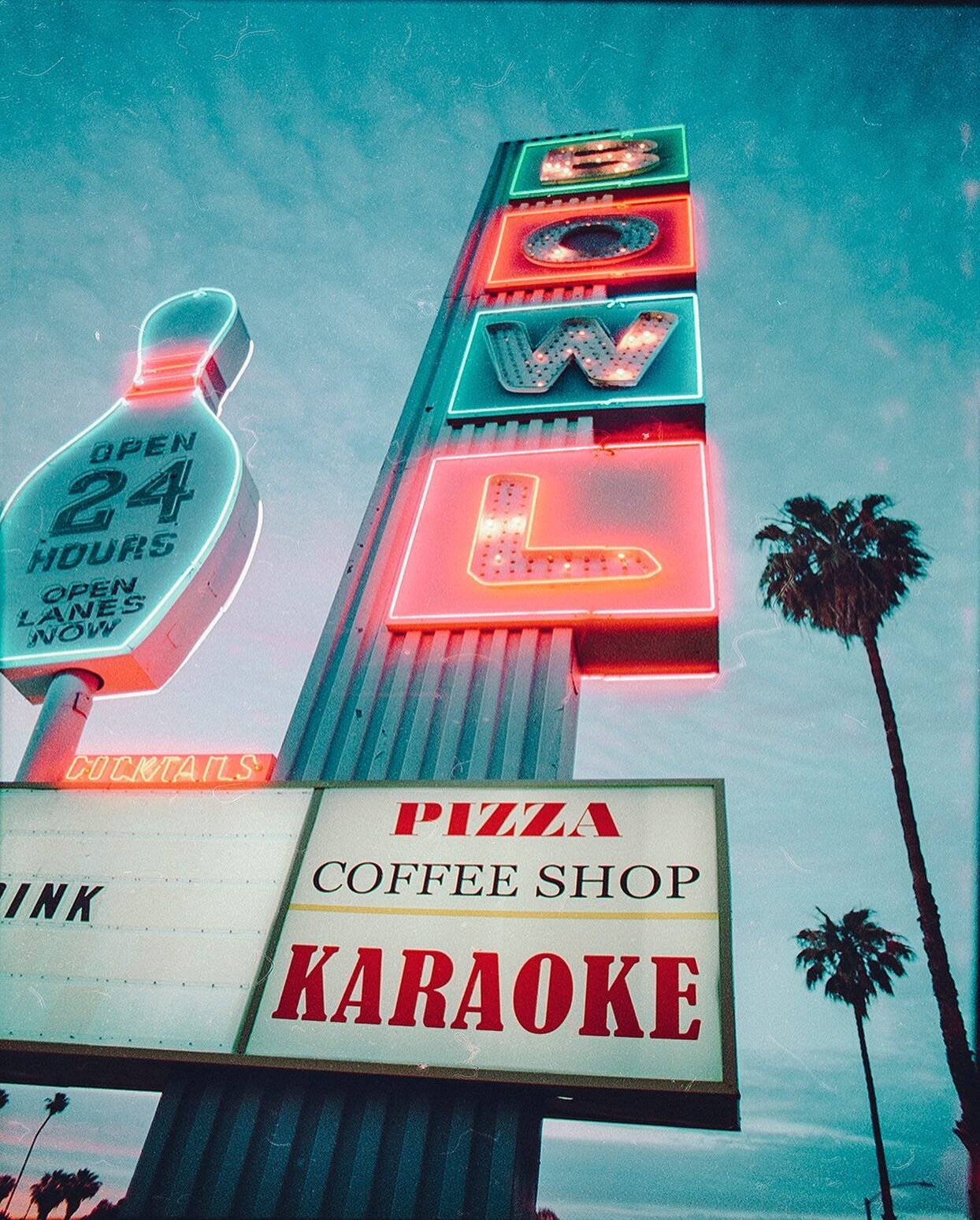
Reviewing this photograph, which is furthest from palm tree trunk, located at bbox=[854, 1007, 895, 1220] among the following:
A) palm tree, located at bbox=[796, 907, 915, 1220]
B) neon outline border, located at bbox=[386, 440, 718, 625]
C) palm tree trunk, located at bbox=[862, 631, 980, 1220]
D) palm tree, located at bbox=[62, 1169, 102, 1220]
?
palm tree, located at bbox=[62, 1169, 102, 1220]

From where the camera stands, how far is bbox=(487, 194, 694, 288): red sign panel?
1030cm

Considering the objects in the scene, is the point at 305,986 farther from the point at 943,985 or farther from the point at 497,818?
the point at 943,985

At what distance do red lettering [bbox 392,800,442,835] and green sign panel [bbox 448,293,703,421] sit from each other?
4956 mm

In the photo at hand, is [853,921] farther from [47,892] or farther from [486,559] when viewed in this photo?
[47,892]

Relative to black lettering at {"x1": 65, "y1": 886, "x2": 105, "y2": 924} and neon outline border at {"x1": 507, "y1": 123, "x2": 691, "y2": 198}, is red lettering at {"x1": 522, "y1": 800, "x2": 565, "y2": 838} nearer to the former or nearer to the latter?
black lettering at {"x1": 65, "y1": 886, "x2": 105, "y2": 924}

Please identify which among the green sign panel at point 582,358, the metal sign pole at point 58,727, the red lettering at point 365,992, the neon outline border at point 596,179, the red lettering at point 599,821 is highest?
the neon outline border at point 596,179

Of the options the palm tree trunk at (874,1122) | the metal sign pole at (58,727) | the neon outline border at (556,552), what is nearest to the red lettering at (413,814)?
the neon outline border at (556,552)

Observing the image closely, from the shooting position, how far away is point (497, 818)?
15.3 feet

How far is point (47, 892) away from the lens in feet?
15.7

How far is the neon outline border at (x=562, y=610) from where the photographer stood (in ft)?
20.6

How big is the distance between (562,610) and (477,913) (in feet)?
9.34

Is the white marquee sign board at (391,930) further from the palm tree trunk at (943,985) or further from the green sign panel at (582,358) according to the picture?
the palm tree trunk at (943,985)

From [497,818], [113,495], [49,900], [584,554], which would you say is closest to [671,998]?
[497,818]

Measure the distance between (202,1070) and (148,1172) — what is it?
54cm
